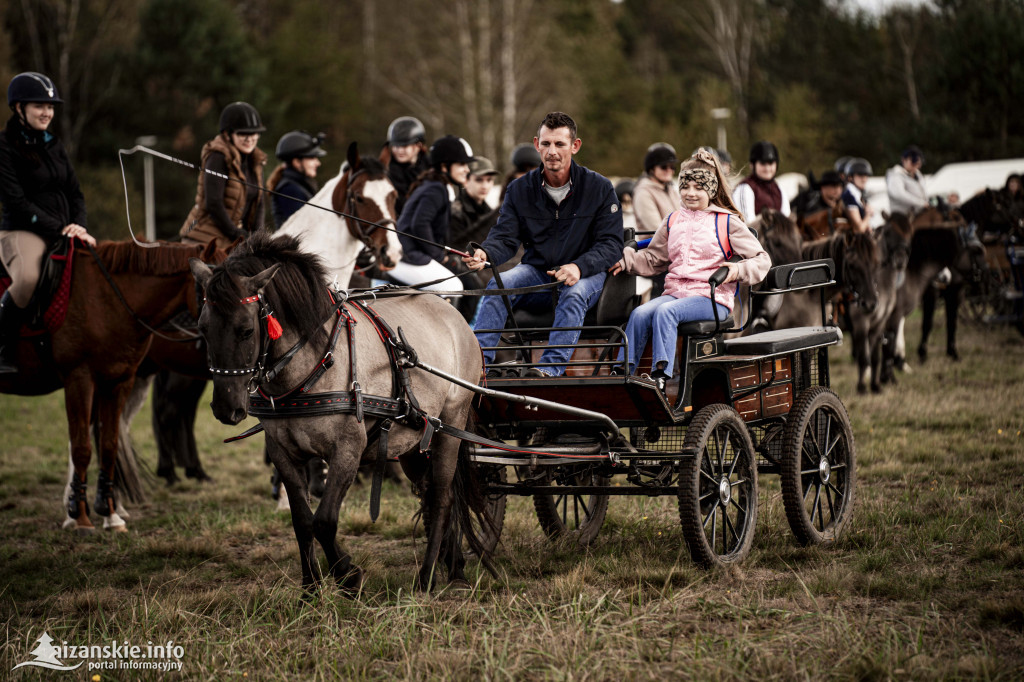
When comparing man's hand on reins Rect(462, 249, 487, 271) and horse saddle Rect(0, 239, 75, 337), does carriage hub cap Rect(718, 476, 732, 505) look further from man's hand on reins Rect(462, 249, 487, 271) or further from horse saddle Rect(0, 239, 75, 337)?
horse saddle Rect(0, 239, 75, 337)

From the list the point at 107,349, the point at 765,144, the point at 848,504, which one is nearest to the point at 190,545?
the point at 107,349

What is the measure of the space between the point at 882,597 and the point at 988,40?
87.2 ft

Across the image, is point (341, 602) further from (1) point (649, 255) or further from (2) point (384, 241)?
(2) point (384, 241)

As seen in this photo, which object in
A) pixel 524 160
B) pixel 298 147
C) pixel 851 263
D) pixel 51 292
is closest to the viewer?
pixel 51 292

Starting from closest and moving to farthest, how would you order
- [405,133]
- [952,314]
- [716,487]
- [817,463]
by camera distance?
1. [716,487]
2. [817,463]
3. [405,133]
4. [952,314]

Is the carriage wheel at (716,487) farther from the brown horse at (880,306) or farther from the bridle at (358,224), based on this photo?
the brown horse at (880,306)

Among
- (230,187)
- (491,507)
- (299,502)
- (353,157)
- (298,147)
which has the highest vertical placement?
(298,147)

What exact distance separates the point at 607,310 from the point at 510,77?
88.9 feet

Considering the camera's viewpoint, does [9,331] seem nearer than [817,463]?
No

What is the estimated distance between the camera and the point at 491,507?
5.87m

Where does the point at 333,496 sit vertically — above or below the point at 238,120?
below

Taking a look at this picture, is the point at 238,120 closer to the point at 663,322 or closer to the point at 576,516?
the point at 576,516

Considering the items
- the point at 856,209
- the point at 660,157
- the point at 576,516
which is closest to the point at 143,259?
the point at 576,516

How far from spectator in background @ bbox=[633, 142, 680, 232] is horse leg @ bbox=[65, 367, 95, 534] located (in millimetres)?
5046
